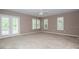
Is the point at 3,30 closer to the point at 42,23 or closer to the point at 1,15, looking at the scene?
the point at 1,15

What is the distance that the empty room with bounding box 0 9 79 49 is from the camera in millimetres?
5077

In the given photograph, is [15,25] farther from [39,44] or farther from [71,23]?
[71,23]

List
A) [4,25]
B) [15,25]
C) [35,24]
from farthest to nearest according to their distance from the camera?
[35,24] < [15,25] < [4,25]

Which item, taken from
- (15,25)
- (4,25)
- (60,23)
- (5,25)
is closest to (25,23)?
(15,25)

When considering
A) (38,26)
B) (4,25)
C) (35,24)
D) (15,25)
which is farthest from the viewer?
(38,26)

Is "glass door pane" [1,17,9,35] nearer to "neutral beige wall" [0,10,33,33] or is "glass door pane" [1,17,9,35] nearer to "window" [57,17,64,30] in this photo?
"neutral beige wall" [0,10,33,33]

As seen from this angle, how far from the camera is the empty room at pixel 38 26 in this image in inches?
200

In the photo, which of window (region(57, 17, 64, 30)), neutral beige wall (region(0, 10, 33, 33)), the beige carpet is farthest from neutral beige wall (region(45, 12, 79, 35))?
neutral beige wall (region(0, 10, 33, 33))

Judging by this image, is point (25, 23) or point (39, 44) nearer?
point (39, 44)

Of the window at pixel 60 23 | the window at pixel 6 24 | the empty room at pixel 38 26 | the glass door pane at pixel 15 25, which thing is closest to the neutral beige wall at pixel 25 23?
the empty room at pixel 38 26

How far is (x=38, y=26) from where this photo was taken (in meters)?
8.85
